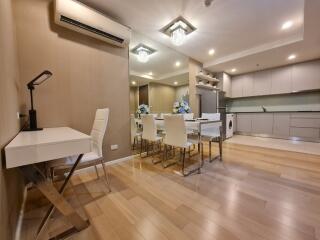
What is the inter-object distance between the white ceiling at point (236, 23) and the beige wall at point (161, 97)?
104 centimetres

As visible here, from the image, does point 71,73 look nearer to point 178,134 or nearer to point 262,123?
point 178,134

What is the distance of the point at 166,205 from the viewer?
142cm

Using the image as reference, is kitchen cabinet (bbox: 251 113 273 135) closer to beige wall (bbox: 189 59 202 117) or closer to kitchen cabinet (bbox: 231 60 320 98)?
kitchen cabinet (bbox: 231 60 320 98)

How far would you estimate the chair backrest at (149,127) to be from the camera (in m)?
2.58

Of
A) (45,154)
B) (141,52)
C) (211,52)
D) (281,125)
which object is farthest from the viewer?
(281,125)

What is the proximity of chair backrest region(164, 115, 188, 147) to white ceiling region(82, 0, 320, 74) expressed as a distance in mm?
1742

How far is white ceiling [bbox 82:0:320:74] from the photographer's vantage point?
2158 millimetres

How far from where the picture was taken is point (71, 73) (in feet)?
6.75

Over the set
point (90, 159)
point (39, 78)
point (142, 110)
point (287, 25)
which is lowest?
point (90, 159)

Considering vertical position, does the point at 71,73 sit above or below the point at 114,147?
above

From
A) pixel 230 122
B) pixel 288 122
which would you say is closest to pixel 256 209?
pixel 230 122

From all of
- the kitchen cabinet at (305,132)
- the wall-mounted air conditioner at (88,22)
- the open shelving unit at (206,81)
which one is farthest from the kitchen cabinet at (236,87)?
the wall-mounted air conditioner at (88,22)

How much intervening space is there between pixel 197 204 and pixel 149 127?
1.54 metres

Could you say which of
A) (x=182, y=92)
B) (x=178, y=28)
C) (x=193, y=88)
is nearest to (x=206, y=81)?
(x=193, y=88)
